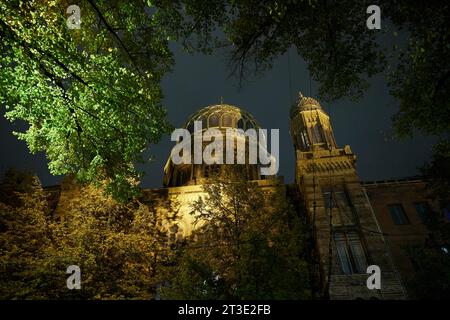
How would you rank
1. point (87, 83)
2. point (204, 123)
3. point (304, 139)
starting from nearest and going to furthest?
point (87, 83), point (304, 139), point (204, 123)

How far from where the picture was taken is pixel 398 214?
22.9 meters

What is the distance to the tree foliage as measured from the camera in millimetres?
11445

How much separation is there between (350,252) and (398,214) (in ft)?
27.7

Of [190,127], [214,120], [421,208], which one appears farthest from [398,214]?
[190,127]

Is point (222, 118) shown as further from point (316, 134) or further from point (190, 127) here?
point (316, 134)

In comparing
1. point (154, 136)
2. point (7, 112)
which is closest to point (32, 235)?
point (7, 112)

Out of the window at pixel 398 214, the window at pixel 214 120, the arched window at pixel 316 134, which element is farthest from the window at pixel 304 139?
the window at pixel 214 120

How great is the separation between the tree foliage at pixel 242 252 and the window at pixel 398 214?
9.76 m

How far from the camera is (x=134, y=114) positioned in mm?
11219

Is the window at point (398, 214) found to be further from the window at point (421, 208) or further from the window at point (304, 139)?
the window at point (304, 139)

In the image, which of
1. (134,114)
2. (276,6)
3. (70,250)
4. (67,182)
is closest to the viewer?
(276,6)

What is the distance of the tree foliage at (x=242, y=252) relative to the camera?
1145 cm

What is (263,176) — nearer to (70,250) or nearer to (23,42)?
(70,250)

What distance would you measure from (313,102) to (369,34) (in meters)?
18.3
